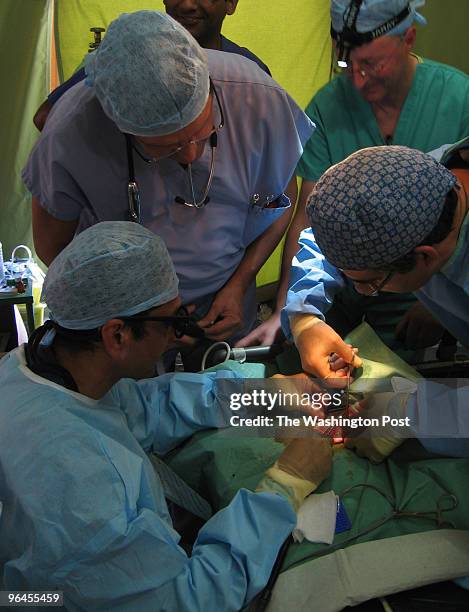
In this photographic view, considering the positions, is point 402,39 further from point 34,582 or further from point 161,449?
point 34,582

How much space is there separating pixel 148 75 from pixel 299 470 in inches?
38.4

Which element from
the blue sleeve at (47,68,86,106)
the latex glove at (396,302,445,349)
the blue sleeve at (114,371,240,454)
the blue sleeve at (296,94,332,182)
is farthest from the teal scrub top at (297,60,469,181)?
the blue sleeve at (114,371,240,454)

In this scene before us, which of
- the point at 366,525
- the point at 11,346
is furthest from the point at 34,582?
the point at 11,346

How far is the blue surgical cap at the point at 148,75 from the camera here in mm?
1422

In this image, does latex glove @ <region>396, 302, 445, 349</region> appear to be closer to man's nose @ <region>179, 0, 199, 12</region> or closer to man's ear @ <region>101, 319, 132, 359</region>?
man's ear @ <region>101, 319, 132, 359</region>

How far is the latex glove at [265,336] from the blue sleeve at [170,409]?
36cm

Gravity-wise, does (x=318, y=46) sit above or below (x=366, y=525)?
above

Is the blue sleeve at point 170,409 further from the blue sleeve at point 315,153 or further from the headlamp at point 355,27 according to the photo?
the headlamp at point 355,27

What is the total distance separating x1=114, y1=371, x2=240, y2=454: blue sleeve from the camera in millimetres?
1646

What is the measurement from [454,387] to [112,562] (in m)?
0.89

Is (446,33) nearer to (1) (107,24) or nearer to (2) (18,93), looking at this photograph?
(1) (107,24)

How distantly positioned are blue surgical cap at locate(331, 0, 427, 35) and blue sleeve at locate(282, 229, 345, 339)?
68cm

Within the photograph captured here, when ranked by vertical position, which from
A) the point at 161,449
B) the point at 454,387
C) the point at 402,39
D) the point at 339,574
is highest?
the point at 402,39

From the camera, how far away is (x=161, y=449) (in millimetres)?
1680
